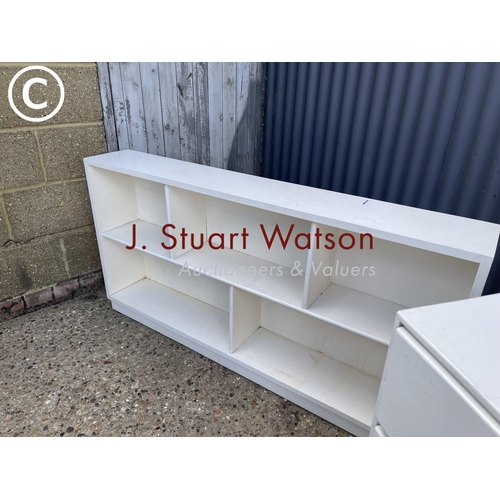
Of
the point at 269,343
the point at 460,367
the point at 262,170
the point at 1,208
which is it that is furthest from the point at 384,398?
the point at 262,170

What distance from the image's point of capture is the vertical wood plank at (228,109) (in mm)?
2678

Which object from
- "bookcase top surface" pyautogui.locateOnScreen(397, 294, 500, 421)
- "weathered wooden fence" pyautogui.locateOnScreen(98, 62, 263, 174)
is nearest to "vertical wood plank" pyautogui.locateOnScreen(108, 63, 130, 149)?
"weathered wooden fence" pyautogui.locateOnScreen(98, 62, 263, 174)

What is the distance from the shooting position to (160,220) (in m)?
2.12

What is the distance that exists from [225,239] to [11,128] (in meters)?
1.16

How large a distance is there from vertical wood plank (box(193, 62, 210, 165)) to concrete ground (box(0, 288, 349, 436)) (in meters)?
1.29

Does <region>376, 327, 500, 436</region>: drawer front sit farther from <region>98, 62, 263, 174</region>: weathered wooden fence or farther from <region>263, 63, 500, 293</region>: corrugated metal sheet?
<region>98, 62, 263, 174</region>: weathered wooden fence

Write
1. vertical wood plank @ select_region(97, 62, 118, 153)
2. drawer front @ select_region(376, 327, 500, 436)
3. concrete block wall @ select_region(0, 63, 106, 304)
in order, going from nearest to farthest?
drawer front @ select_region(376, 327, 500, 436) → concrete block wall @ select_region(0, 63, 106, 304) → vertical wood plank @ select_region(97, 62, 118, 153)

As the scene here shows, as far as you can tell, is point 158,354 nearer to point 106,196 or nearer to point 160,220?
point 160,220

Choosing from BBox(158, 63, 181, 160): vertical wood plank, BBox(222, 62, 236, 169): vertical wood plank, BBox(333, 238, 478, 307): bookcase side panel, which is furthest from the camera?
BBox(222, 62, 236, 169): vertical wood plank

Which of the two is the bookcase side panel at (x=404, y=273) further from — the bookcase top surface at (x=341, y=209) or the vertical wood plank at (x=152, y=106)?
the vertical wood plank at (x=152, y=106)

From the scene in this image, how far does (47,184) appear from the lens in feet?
6.77

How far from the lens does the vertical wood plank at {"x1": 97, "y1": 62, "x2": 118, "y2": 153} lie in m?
2.07

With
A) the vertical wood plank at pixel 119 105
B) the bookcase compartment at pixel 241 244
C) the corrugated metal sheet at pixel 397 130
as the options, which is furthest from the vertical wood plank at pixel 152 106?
the corrugated metal sheet at pixel 397 130

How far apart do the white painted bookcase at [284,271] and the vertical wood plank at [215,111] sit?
2.79 feet
